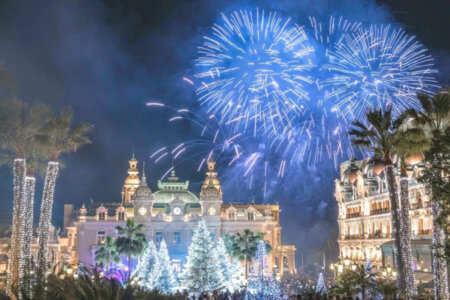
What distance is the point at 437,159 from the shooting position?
2142 cm

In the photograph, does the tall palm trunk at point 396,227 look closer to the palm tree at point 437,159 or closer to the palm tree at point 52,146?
the palm tree at point 437,159

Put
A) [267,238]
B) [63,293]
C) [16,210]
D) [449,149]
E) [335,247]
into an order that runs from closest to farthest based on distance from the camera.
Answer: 1. [63,293]
2. [449,149]
3. [16,210]
4. [267,238]
5. [335,247]

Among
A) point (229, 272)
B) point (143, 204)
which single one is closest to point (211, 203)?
point (143, 204)

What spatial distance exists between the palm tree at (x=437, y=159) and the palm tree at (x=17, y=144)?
23.1 m

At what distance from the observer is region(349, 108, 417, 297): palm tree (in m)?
26.4

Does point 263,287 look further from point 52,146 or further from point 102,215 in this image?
point 102,215

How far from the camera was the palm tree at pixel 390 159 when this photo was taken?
86.5 ft

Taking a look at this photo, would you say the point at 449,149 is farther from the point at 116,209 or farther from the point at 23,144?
the point at 116,209

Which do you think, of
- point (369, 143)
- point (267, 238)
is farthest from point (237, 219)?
point (369, 143)

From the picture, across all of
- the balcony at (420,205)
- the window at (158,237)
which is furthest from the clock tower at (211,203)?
the balcony at (420,205)

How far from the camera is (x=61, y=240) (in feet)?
292

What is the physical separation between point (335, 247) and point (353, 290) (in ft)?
220

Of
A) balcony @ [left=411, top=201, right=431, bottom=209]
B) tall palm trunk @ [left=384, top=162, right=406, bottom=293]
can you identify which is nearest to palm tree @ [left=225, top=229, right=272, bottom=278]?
balcony @ [left=411, top=201, right=431, bottom=209]

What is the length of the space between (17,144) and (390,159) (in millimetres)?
23126
